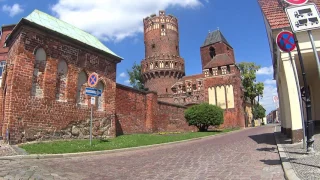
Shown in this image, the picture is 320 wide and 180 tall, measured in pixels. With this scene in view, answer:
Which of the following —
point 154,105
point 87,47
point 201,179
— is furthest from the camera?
point 154,105

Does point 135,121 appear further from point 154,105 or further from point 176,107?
point 176,107

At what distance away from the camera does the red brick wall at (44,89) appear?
11.4m

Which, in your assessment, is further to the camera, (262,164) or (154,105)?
(154,105)

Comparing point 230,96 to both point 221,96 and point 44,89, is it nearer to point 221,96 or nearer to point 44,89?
point 221,96

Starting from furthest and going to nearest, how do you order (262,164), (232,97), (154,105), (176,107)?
1. (232,97)
2. (176,107)
3. (154,105)
4. (262,164)

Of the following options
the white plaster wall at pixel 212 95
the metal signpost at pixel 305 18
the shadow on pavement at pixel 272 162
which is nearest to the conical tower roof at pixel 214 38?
the white plaster wall at pixel 212 95

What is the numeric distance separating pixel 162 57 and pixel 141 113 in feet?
118

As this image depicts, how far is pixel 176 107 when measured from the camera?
27875 millimetres

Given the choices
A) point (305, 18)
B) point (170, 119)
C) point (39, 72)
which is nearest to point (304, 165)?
point (305, 18)

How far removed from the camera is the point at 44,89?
1277 cm

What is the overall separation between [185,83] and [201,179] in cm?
5075

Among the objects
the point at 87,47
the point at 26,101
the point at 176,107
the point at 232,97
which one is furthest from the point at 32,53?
the point at 232,97

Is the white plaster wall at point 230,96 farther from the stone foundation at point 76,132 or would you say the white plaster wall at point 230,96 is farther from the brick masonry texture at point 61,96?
the stone foundation at point 76,132

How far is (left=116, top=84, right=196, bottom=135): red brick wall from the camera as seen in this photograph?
18923mm
